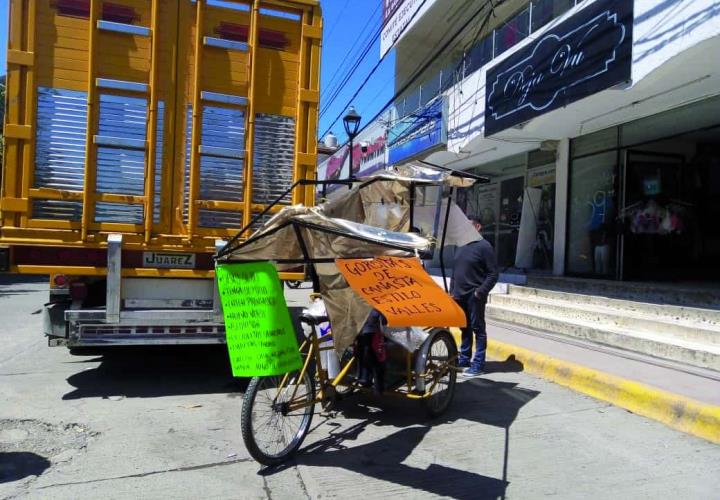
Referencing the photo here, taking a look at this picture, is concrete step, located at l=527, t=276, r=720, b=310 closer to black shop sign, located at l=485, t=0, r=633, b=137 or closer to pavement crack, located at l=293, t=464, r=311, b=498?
black shop sign, located at l=485, t=0, r=633, b=137

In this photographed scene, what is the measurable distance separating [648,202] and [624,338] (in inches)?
159

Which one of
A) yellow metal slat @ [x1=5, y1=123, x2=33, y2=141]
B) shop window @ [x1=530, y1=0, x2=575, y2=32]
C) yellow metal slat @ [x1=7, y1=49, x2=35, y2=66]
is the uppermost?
shop window @ [x1=530, y1=0, x2=575, y2=32]

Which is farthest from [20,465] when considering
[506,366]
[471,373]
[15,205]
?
[506,366]

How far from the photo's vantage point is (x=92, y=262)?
5414 millimetres

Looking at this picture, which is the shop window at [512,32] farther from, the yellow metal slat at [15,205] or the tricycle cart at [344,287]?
the yellow metal slat at [15,205]

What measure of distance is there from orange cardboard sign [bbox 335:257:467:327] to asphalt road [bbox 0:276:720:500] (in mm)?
1138

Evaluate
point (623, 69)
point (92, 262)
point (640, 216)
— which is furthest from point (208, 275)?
point (640, 216)

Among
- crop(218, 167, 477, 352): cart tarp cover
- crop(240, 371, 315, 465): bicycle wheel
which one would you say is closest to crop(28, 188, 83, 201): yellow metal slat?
crop(218, 167, 477, 352): cart tarp cover

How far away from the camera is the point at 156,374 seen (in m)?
6.38

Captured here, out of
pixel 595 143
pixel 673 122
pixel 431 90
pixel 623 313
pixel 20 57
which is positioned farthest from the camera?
pixel 431 90

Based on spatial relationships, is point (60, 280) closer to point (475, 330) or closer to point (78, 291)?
point (78, 291)

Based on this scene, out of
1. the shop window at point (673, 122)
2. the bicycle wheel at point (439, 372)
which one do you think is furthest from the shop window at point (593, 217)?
the bicycle wheel at point (439, 372)

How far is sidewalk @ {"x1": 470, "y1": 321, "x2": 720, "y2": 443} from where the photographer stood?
14.8ft

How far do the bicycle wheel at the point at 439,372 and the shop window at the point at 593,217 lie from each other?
652 centimetres
